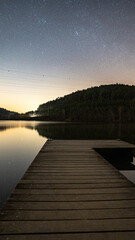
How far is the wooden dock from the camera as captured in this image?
1.80 m

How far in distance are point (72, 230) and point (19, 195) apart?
123 cm

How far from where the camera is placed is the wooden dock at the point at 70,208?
1800 mm

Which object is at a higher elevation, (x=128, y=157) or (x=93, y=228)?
(x=93, y=228)

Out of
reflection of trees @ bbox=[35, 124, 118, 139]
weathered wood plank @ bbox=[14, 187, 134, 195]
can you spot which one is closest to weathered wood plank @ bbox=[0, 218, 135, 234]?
weathered wood plank @ bbox=[14, 187, 134, 195]

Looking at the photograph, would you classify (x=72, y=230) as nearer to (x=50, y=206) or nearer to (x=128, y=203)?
(x=50, y=206)

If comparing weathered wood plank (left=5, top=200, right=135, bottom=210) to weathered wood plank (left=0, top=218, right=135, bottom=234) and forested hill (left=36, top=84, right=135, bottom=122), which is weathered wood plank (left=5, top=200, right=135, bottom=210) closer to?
weathered wood plank (left=0, top=218, right=135, bottom=234)

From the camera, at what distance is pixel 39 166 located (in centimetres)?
445

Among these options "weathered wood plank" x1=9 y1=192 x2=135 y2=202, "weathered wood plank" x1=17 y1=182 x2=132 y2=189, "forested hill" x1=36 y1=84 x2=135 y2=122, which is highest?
"forested hill" x1=36 y1=84 x2=135 y2=122

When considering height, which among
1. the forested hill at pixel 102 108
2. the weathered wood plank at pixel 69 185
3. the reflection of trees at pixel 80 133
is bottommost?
the reflection of trees at pixel 80 133

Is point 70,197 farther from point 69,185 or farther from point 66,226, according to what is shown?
point 66,226

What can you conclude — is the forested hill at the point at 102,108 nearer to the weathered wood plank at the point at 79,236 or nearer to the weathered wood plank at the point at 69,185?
the weathered wood plank at the point at 69,185

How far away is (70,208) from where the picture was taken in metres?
2.30

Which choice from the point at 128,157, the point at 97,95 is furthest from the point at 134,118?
the point at 128,157

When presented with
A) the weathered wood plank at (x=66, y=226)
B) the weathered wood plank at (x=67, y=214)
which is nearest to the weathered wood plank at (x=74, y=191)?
the weathered wood plank at (x=67, y=214)
